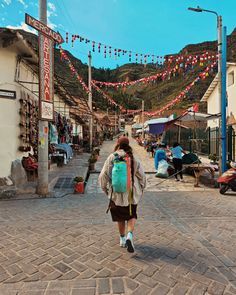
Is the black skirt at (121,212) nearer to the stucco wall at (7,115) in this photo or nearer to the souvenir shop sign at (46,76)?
the souvenir shop sign at (46,76)

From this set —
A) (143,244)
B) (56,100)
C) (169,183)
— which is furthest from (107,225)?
(56,100)

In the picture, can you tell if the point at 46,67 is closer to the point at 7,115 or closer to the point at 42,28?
the point at 42,28

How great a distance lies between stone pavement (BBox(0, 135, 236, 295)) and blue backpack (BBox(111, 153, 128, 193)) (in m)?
0.95

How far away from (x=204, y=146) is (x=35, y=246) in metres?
18.6

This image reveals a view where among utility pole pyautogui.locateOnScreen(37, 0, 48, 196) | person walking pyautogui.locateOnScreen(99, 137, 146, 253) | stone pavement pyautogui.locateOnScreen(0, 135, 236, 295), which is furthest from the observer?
utility pole pyautogui.locateOnScreen(37, 0, 48, 196)

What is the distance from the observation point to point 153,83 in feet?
314

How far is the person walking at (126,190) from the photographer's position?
384 cm

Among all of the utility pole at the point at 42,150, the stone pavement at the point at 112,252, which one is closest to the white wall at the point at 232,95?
the stone pavement at the point at 112,252

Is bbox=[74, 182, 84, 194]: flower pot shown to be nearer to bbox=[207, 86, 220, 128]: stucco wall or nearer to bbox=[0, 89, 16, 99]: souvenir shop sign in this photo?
bbox=[0, 89, 16, 99]: souvenir shop sign

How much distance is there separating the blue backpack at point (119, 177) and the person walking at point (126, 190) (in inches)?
0.6

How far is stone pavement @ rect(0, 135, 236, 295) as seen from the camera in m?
2.94

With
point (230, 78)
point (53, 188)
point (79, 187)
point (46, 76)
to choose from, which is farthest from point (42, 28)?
point (230, 78)

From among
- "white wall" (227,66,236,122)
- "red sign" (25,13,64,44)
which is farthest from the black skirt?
"white wall" (227,66,236,122)

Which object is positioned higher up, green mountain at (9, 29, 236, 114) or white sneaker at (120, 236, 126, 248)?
green mountain at (9, 29, 236, 114)
